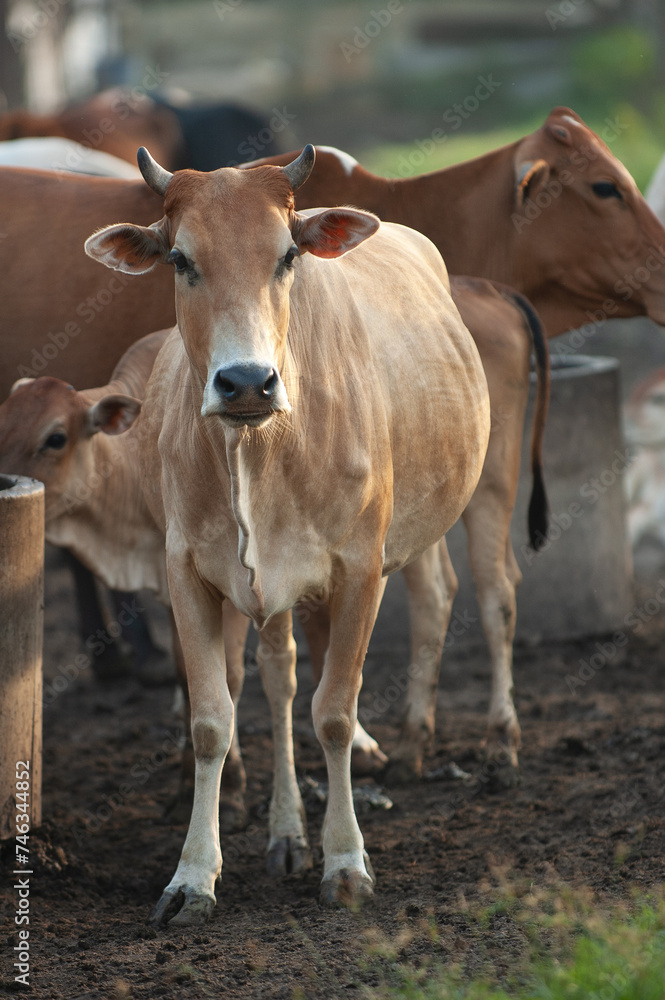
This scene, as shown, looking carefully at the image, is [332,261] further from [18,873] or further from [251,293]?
[18,873]

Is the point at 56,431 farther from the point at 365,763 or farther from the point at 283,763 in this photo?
the point at 365,763

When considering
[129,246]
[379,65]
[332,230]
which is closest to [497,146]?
[379,65]

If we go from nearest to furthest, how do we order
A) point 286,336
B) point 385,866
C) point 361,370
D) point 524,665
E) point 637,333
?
point 286,336, point 361,370, point 385,866, point 524,665, point 637,333

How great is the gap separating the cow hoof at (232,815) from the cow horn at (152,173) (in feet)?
7.62

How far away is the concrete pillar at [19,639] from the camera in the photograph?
4277mm

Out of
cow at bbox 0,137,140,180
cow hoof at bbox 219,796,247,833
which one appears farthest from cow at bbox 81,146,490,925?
cow at bbox 0,137,140,180

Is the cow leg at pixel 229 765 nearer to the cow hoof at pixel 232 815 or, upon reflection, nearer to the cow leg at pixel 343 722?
the cow hoof at pixel 232 815

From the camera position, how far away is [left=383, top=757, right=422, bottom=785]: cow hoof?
5.32 meters

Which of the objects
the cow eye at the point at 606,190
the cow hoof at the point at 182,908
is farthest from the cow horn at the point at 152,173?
the cow eye at the point at 606,190

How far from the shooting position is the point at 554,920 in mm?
3506

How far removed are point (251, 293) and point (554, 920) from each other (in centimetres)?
187

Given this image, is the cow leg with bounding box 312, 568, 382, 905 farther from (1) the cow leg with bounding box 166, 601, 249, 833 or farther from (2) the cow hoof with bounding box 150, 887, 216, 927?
(1) the cow leg with bounding box 166, 601, 249, 833

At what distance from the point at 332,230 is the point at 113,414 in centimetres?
173

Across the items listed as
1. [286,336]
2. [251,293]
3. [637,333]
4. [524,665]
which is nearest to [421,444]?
[286,336]
